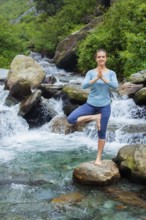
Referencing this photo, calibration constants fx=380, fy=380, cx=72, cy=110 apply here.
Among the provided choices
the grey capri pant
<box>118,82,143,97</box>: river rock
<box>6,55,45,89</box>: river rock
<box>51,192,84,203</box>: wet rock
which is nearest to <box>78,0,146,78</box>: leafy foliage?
<box>118,82,143,97</box>: river rock

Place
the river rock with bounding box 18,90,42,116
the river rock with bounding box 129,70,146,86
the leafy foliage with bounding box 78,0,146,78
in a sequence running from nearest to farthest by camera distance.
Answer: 1. the river rock with bounding box 18,90,42,116
2. the river rock with bounding box 129,70,146,86
3. the leafy foliage with bounding box 78,0,146,78

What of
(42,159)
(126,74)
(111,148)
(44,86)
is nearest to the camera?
(42,159)

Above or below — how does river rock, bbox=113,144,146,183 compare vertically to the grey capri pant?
below

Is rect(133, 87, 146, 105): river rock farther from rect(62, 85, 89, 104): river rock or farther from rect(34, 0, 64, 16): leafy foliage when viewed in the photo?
rect(34, 0, 64, 16): leafy foliage

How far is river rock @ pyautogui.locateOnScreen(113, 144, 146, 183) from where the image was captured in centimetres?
841

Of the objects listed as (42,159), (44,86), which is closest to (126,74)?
(44,86)

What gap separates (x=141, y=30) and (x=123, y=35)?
1016mm

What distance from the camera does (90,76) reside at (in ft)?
24.6

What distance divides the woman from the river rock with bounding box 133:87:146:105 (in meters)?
6.41

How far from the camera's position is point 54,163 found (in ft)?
32.9

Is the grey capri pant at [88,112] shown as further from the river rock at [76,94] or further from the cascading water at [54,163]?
the river rock at [76,94]

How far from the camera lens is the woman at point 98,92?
7414 mm

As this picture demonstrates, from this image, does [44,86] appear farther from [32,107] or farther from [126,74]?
[126,74]

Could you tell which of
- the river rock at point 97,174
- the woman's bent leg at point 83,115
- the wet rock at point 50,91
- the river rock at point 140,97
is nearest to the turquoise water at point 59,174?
the river rock at point 97,174
